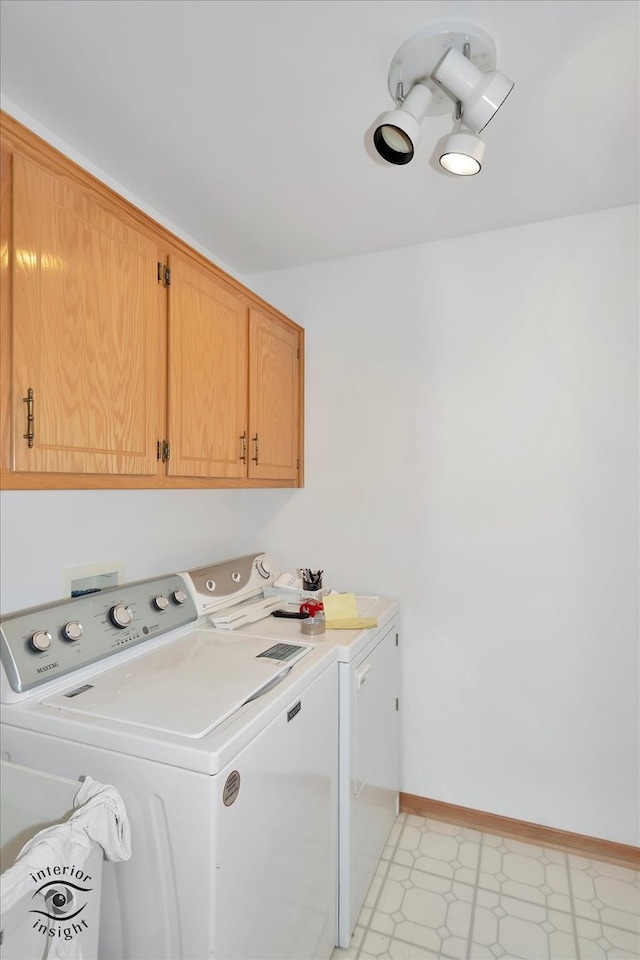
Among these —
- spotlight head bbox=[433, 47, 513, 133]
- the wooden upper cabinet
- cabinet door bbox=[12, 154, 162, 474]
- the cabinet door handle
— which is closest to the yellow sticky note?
the wooden upper cabinet

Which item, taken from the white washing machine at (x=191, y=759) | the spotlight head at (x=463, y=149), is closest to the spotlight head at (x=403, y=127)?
the spotlight head at (x=463, y=149)

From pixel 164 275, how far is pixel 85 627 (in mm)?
1050

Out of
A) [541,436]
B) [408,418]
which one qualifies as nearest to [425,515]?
[408,418]

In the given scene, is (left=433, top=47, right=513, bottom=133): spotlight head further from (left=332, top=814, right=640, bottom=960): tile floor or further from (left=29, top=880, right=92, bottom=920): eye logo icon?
(left=332, top=814, right=640, bottom=960): tile floor

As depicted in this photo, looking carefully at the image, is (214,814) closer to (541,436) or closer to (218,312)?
(218,312)

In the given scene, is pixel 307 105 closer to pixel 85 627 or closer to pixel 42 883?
pixel 85 627

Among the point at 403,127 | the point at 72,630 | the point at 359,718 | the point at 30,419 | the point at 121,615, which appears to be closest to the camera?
the point at 30,419

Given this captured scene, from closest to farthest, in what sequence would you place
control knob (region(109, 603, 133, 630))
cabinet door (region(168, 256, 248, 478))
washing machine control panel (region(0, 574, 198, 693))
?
1. washing machine control panel (region(0, 574, 198, 693))
2. control knob (region(109, 603, 133, 630))
3. cabinet door (region(168, 256, 248, 478))

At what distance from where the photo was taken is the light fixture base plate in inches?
47.2

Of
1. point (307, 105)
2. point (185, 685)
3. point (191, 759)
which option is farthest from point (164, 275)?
point (191, 759)

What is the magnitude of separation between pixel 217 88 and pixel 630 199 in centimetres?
151

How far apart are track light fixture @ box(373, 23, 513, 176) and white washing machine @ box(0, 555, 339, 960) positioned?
143 cm

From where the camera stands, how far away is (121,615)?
4.93 ft

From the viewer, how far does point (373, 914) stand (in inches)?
68.0
